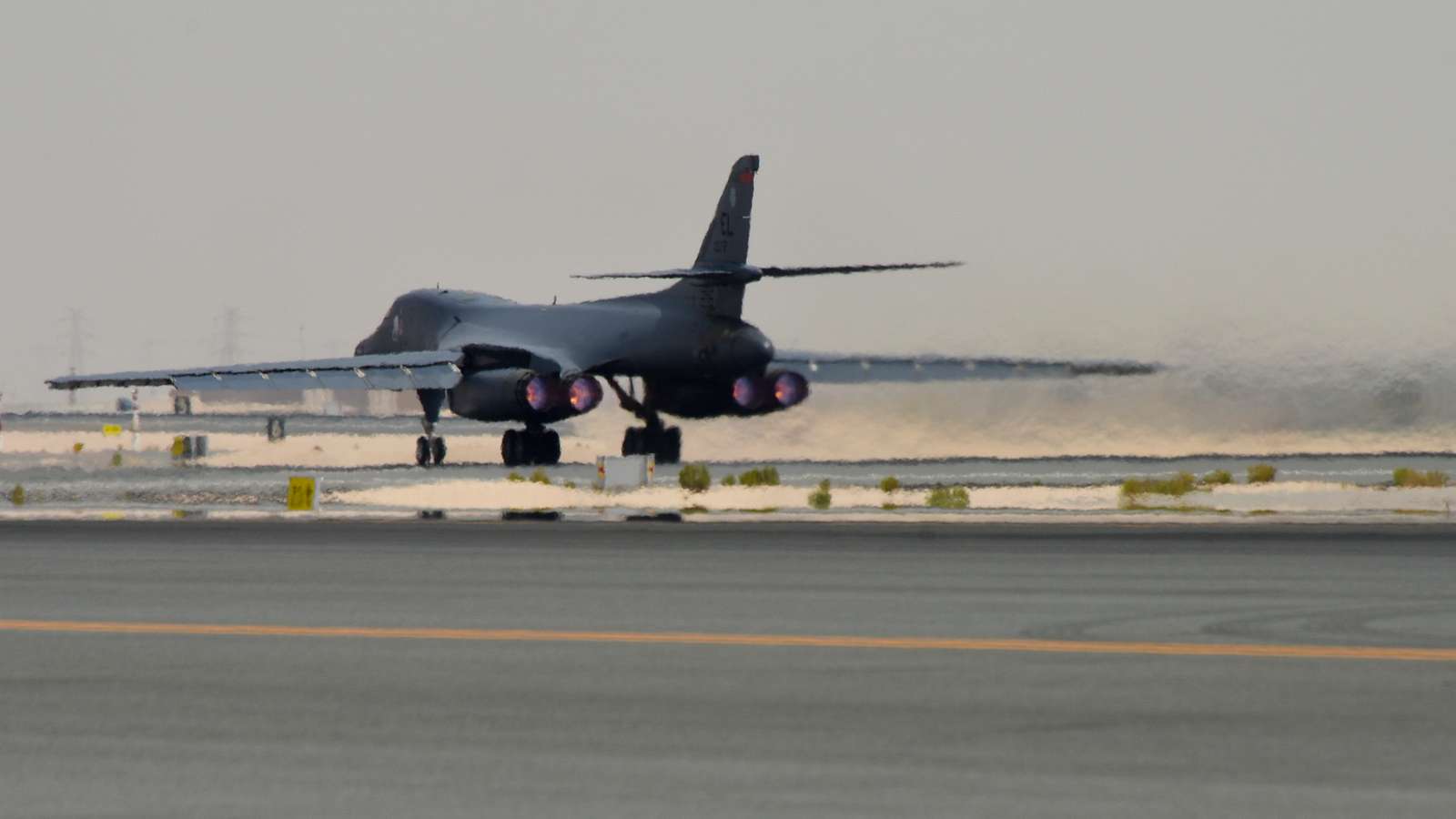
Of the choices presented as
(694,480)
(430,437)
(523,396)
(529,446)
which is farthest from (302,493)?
(529,446)

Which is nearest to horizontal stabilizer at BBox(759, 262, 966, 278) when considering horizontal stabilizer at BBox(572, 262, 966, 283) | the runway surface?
horizontal stabilizer at BBox(572, 262, 966, 283)

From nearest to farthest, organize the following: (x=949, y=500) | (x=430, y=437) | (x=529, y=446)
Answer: (x=949, y=500), (x=430, y=437), (x=529, y=446)

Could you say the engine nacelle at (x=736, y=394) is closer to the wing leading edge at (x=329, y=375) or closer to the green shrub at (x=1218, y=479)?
the wing leading edge at (x=329, y=375)

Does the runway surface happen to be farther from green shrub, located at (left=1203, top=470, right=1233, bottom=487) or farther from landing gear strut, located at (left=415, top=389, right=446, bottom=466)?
landing gear strut, located at (left=415, top=389, right=446, bottom=466)

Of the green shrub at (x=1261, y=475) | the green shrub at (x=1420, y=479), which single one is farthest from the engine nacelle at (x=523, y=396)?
the green shrub at (x=1420, y=479)

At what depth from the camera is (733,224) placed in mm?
56719

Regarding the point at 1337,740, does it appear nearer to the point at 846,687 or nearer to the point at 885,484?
the point at 846,687

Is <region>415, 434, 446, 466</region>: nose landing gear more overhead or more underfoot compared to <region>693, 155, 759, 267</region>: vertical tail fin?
more underfoot

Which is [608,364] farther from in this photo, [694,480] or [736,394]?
[694,480]

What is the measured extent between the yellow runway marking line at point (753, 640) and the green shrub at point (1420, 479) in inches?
1062

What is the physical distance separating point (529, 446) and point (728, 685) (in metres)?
43.0

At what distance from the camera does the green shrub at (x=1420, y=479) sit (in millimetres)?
40688

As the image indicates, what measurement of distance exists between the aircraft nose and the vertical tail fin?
1782 millimetres

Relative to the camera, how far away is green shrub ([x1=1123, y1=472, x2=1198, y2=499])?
39.1 metres
